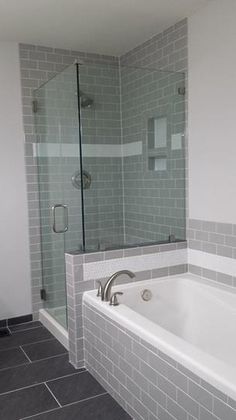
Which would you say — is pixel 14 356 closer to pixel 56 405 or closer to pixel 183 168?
pixel 56 405

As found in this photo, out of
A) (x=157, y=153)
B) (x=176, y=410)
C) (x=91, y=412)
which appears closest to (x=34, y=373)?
(x=91, y=412)

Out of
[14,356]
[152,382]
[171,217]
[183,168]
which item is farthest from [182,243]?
[14,356]

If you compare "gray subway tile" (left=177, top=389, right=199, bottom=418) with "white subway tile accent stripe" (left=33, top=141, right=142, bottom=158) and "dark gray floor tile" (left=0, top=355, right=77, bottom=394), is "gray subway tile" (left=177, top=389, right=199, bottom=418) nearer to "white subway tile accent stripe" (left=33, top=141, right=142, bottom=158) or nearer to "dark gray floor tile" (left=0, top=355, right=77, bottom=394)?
"dark gray floor tile" (left=0, top=355, right=77, bottom=394)

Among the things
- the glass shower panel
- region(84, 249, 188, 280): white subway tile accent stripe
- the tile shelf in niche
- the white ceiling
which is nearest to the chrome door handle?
the glass shower panel

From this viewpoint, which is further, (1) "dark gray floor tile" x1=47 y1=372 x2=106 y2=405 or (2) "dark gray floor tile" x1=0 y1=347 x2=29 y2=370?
(2) "dark gray floor tile" x1=0 y1=347 x2=29 y2=370

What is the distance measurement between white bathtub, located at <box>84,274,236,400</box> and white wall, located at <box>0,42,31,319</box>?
114cm

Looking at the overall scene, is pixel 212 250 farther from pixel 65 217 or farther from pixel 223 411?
pixel 223 411

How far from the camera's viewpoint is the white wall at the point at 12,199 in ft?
10.8

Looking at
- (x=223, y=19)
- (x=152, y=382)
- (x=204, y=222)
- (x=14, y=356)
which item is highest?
(x=223, y=19)

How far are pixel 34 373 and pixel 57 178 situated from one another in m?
1.52

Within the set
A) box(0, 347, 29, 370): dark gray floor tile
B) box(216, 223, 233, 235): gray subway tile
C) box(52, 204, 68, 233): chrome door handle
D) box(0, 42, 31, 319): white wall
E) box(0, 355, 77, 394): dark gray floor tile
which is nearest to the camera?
box(0, 355, 77, 394): dark gray floor tile

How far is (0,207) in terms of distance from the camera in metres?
3.34

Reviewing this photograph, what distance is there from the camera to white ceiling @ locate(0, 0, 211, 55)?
2598mm

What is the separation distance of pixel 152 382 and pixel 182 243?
4.41 feet
